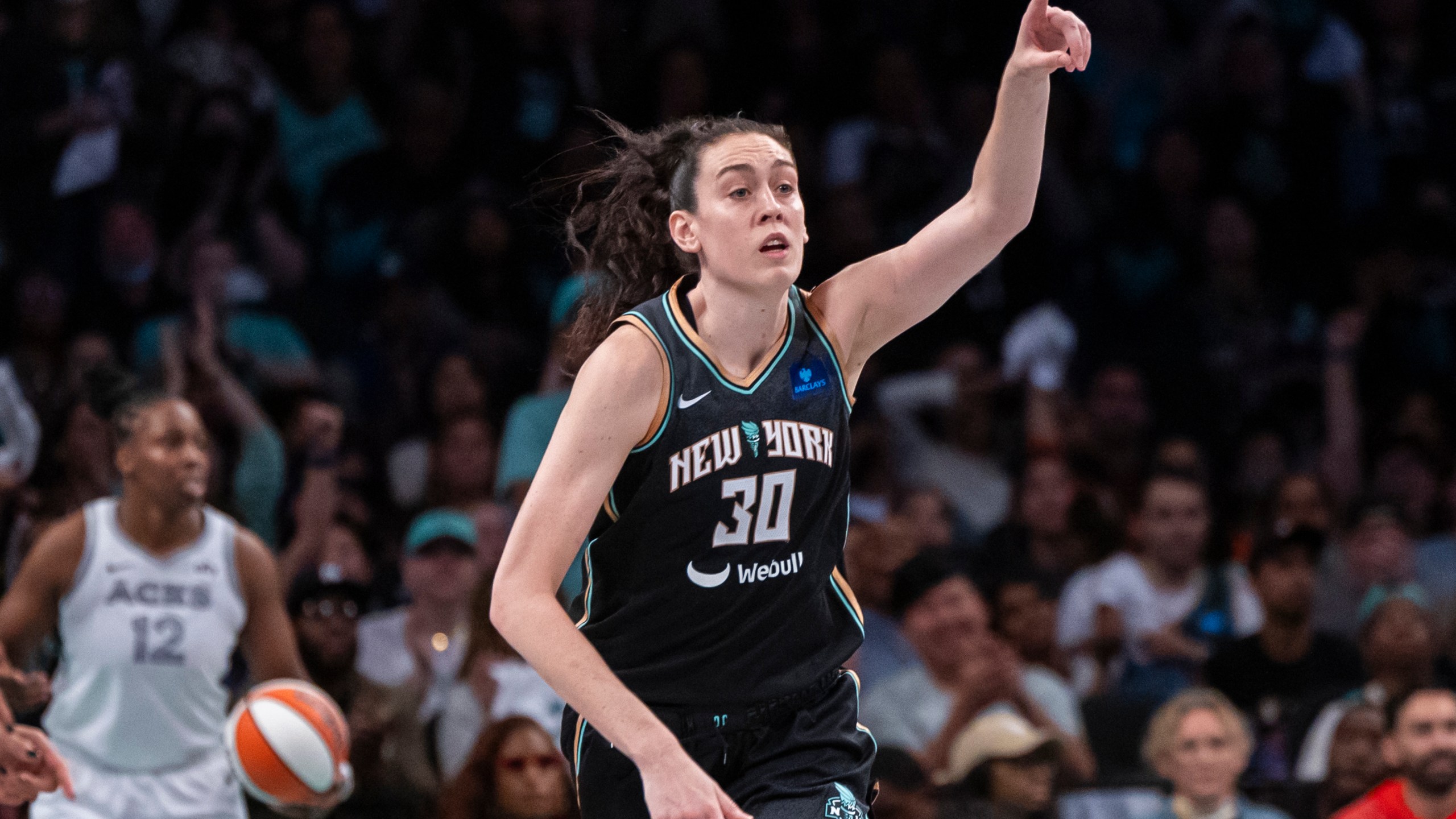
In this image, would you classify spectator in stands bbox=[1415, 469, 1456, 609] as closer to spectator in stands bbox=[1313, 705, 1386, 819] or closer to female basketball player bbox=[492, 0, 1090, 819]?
spectator in stands bbox=[1313, 705, 1386, 819]

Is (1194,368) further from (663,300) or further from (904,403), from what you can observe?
(663,300)

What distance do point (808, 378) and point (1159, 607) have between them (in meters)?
4.37

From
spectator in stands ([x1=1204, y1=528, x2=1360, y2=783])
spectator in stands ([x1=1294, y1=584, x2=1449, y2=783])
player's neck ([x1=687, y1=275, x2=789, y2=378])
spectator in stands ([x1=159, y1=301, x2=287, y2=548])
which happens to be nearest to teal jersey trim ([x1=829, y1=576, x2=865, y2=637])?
player's neck ([x1=687, y1=275, x2=789, y2=378])

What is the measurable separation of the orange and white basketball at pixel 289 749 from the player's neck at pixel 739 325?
7.76ft

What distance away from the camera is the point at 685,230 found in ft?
11.9

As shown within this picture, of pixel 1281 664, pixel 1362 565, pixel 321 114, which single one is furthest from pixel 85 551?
pixel 1362 565

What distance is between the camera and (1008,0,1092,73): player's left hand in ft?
11.1

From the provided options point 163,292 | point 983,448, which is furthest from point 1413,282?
point 163,292

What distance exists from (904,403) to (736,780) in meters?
5.02

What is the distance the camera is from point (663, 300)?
3.56 meters

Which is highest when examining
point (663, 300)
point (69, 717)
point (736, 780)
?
point (663, 300)

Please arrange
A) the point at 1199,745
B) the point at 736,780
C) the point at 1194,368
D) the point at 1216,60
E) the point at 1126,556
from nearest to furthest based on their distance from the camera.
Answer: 1. the point at 736,780
2. the point at 1199,745
3. the point at 1126,556
4. the point at 1194,368
5. the point at 1216,60

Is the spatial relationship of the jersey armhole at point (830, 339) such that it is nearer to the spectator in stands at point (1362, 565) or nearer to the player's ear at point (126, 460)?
the player's ear at point (126, 460)

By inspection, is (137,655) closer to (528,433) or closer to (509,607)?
(528,433)
